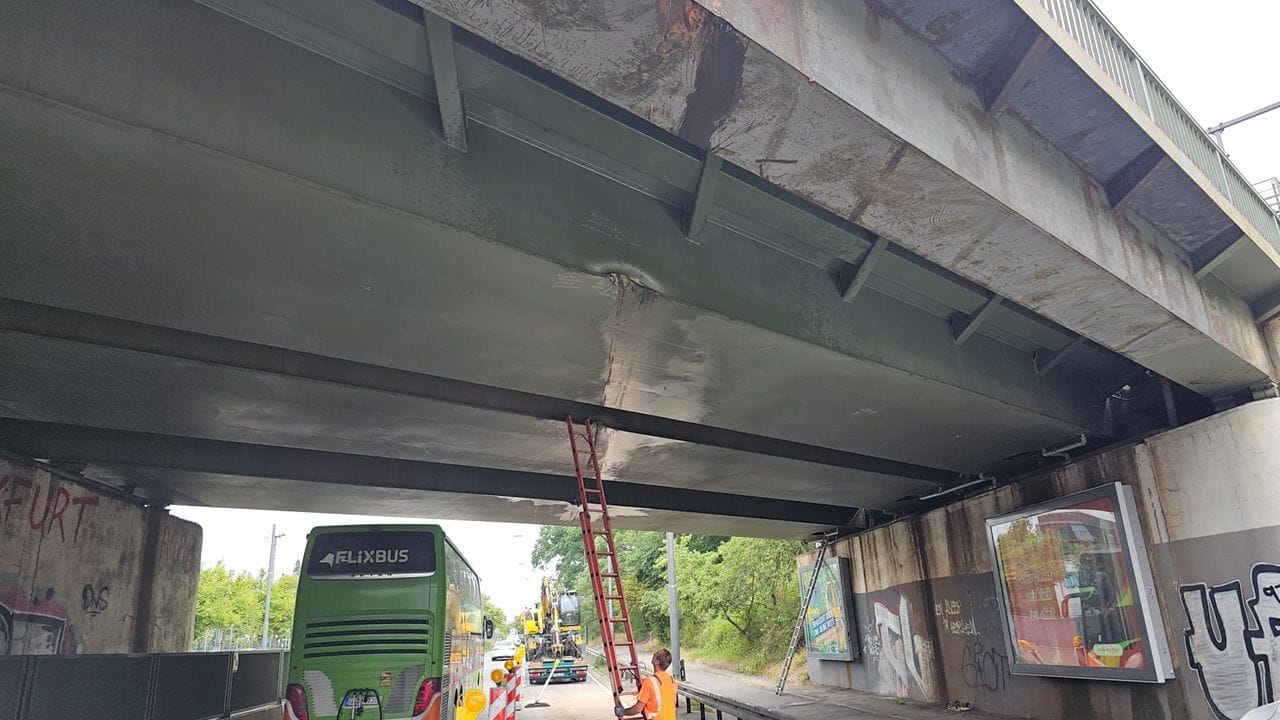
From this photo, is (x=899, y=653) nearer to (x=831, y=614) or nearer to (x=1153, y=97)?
(x=831, y=614)

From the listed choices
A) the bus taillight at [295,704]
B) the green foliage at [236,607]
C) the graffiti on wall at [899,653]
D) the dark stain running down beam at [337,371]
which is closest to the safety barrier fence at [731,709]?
the graffiti on wall at [899,653]

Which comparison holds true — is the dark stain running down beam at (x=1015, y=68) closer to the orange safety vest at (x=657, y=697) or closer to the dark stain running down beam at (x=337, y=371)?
the dark stain running down beam at (x=337, y=371)

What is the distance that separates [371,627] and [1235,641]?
11815mm

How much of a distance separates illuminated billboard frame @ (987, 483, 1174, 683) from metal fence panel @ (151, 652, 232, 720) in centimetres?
1407

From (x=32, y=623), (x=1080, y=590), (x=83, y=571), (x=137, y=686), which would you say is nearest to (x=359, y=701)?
(x=137, y=686)

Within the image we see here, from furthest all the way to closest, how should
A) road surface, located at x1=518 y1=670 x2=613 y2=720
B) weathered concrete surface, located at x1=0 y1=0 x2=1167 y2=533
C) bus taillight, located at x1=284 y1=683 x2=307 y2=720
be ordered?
road surface, located at x1=518 y1=670 x2=613 y2=720
bus taillight, located at x1=284 y1=683 x2=307 y2=720
weathered concrete surface, located at x1=0 y1=0 x2=1167 y2=533

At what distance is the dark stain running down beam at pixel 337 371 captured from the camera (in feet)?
23.4

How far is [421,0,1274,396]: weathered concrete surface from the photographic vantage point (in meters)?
4.31

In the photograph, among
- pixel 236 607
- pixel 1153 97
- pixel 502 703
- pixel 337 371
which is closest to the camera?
pixel 1153 97

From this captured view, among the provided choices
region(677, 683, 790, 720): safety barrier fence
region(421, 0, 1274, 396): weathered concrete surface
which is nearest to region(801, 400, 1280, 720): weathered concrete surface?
region(421, 0, 1274, 396): weathered concrete surface

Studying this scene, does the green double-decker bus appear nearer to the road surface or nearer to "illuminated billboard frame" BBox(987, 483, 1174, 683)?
the road surface

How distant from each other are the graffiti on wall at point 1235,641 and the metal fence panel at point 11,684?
559 inches

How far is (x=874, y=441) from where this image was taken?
12.0 m

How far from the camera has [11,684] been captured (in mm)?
7273
